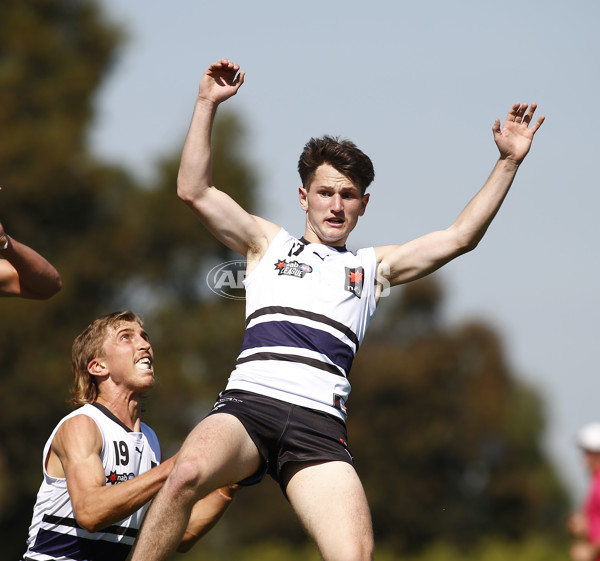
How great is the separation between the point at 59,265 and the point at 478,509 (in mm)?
21047

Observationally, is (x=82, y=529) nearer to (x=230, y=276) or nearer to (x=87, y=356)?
(x=87, y=356)

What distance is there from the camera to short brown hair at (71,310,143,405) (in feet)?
21.8

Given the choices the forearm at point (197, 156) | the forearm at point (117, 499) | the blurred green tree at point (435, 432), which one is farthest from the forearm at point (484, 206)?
the blurred green tree at point (435, 432)

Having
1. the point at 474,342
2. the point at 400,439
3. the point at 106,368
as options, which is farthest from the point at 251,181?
the point at 106,368

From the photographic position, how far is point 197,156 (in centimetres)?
593

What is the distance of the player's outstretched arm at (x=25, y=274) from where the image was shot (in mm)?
6738

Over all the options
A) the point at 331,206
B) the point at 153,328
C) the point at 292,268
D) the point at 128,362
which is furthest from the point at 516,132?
the point at 153,328

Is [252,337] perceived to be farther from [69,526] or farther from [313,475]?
[69,526]

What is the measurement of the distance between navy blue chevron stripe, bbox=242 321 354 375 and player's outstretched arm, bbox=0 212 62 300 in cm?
180

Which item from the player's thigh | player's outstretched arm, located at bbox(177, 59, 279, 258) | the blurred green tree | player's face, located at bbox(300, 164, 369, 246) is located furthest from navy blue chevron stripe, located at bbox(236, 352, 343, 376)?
the blurred green tree

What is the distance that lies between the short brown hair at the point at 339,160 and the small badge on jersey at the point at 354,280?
583 mm

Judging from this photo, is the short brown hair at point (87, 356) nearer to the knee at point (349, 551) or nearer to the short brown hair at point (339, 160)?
the short brown hair at point (339, 160)

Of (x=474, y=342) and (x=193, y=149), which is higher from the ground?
(x=474, y=342)

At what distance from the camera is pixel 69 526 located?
6.11 metres
